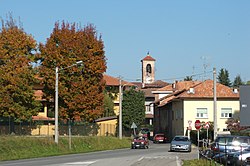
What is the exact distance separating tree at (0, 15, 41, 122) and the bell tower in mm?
84642

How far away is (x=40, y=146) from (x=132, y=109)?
146ft

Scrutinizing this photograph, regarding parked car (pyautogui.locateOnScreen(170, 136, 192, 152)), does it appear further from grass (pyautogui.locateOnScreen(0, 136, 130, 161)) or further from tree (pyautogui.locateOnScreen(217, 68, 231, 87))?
tree (pyautogui.locateOnScreen(217, 68, 231, 87))

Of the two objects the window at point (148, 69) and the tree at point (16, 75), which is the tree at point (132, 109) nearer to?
the tree at point (16, 75)

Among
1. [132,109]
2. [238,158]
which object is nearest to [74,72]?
[132,109]

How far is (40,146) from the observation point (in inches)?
1841

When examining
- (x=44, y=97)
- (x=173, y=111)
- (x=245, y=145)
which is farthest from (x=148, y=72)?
(x=245, y=145)

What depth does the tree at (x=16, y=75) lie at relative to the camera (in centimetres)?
5797

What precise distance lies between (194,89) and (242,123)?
116 feet

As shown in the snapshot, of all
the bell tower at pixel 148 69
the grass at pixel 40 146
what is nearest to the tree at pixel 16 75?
the grass at pixel 40 146

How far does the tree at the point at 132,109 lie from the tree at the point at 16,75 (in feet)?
100

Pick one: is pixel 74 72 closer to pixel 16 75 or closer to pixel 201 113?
pixel 16 75

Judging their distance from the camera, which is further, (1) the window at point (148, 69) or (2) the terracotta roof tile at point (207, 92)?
(1) the window at point (148, 69)

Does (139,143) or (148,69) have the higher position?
(148,69)

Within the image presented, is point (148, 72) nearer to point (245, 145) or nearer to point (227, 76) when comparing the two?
point (227, 76)
